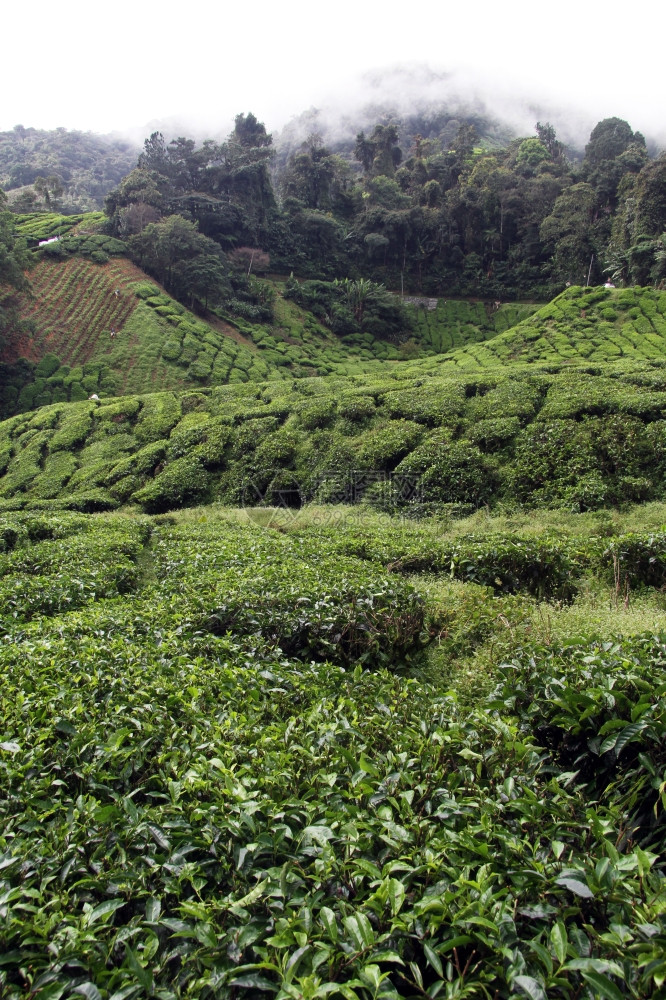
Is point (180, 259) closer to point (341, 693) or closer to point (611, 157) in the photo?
point (341, 693)

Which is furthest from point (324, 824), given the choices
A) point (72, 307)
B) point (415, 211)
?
point (415, 211)

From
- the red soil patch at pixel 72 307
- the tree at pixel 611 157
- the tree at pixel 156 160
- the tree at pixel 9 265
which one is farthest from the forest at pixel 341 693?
the tree at pixel 156 160

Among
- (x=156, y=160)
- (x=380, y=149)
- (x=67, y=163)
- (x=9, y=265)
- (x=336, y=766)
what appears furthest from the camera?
(x=67, y=163)

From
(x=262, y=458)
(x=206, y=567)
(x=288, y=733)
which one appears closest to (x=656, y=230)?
(x=262, y=458)

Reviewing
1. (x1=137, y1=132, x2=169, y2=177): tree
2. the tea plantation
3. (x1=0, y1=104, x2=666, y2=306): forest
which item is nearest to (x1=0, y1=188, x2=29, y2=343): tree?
(x1=0, y1=104, x2=666, y2=306): forest

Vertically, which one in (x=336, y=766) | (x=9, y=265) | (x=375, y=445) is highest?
(x=9, y=265)

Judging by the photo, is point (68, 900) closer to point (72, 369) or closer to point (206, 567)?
point (206, 567)

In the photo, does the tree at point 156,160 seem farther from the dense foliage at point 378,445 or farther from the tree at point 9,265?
the dense foliage at point 378,445

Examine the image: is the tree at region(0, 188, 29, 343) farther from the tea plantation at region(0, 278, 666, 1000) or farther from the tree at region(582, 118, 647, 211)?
the tree at region(582, 118, 647, 211)

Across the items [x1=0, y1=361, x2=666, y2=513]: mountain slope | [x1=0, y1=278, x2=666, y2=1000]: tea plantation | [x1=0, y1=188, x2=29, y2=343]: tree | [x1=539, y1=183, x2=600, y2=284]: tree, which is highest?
[x1=0, y1=188, x2=29, y2=343]: tree

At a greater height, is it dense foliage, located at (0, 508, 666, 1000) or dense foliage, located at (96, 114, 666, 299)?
dense foliage, located at (96, 114, 666, 299)

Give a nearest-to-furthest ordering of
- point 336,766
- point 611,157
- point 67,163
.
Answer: point 336,766 → point 611,157 → point 67,163

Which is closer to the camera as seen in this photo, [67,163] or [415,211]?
[415,211]

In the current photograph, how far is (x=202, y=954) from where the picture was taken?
203cm
